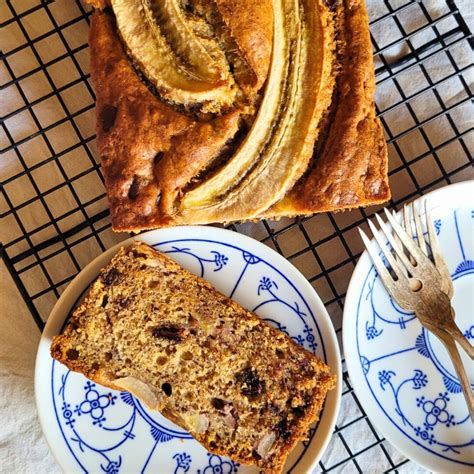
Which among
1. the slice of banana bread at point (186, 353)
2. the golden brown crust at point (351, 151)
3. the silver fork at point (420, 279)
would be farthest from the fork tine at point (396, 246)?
the slice of banana bread at point (186, 353)

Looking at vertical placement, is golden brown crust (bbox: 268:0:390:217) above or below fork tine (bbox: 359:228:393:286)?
above

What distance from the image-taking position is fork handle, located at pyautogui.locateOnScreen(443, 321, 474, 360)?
2.22 metres

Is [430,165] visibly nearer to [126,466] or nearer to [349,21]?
[349,21]

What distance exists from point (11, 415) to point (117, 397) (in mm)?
502

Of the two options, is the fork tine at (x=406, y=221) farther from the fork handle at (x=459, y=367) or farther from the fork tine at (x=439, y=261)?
the fork handle at (x=459, y=367)

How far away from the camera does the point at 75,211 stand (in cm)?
244

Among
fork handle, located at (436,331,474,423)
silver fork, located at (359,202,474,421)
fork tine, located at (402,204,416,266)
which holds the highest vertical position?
fork tine, located at (402,204,416,266)

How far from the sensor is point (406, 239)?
7.34 feet

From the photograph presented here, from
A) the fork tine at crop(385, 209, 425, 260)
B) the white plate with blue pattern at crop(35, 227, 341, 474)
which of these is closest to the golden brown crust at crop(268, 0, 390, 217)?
the fork tine at crop(385, 209, 425, 260)

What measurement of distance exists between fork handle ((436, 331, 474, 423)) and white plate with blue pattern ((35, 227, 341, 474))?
38 centimetres

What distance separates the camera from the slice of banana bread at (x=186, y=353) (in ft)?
7.19

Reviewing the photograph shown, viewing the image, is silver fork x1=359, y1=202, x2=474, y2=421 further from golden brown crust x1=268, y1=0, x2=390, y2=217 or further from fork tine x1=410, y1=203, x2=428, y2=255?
golden brown crust x1=268, y1=0, x2=390, y2=217

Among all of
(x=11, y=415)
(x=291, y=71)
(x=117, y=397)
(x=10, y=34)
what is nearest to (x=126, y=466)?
(x=117, y=397)

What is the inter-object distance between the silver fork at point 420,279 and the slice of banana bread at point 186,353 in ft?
1.27
